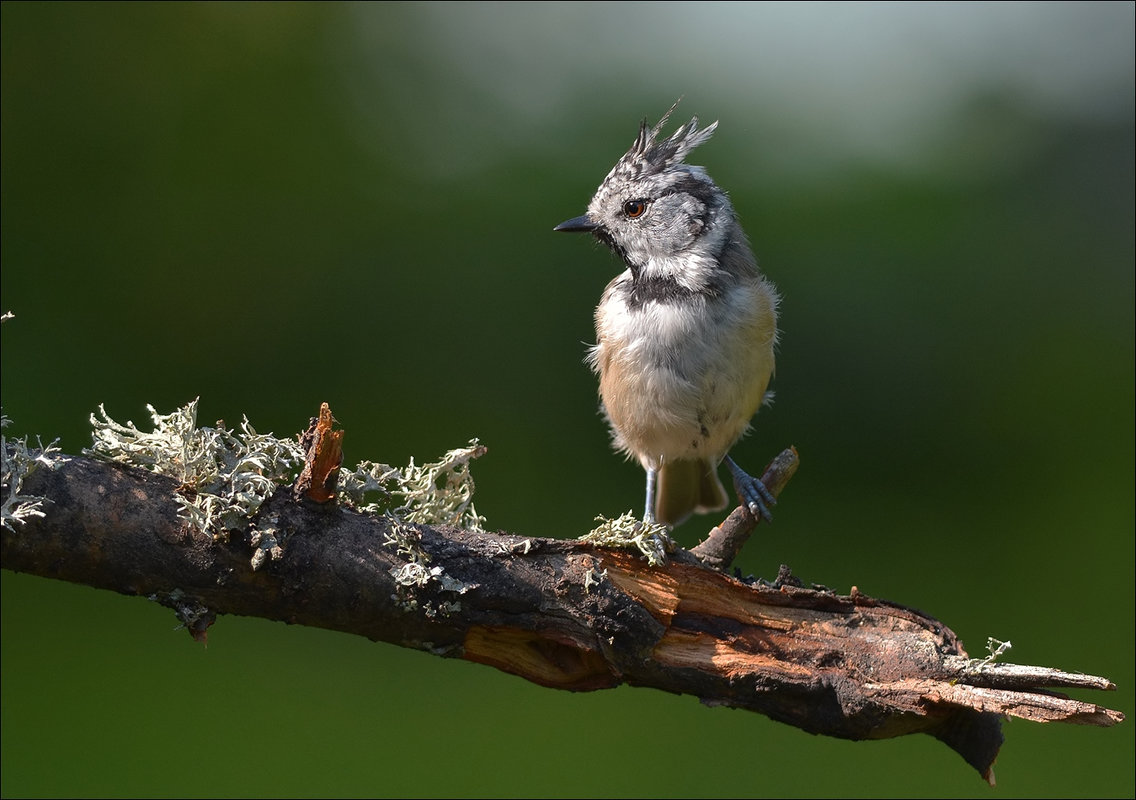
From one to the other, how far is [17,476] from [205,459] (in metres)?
0.33

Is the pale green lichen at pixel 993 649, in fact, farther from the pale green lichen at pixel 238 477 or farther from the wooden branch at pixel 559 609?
the pale green lichen at pixel 238 477

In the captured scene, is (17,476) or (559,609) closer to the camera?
(17,476)

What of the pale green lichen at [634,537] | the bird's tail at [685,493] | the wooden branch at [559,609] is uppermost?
the bird's tail at [685,493]

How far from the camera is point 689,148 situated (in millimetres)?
3402

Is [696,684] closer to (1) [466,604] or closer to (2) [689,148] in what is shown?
(1) [466,604]

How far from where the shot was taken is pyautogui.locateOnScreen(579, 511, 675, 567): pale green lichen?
236 cm

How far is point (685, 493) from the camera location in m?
3.84

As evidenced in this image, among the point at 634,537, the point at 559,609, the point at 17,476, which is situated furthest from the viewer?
the point at 634,537

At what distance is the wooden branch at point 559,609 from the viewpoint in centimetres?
200

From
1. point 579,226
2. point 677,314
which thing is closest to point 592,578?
point 677,314

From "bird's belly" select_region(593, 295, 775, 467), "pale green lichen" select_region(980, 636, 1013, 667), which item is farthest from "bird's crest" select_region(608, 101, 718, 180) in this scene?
"pale green lichen" select_region(980, 636, 1013, 667)

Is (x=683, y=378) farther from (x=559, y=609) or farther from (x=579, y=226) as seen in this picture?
(x=559, y=609)

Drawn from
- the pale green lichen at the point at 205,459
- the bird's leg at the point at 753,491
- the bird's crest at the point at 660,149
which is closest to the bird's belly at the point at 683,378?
the bird's leg at the point at 753,491

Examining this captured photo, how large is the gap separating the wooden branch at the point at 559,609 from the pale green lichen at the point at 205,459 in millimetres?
37
